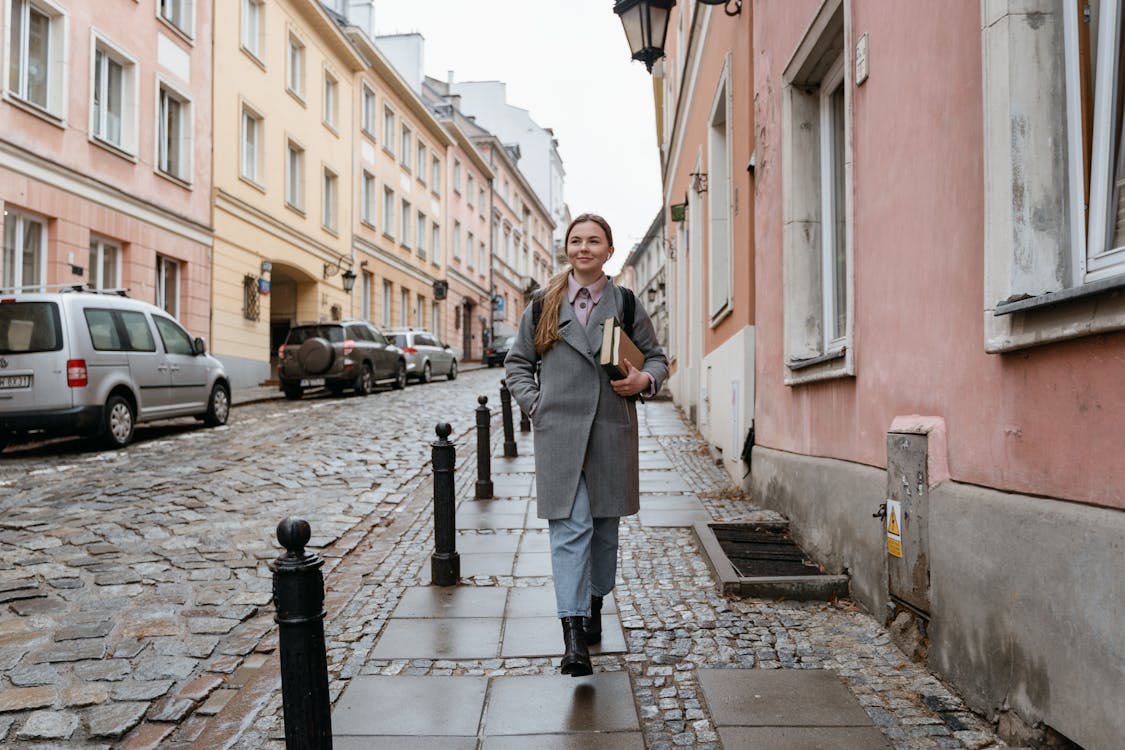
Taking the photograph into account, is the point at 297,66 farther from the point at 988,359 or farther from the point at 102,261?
the point at 988,359

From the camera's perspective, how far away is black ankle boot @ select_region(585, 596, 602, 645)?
163 inches

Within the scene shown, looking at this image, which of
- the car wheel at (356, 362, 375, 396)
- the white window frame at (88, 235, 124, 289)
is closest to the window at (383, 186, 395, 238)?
the car wheel at (356, 362, 375, 396)

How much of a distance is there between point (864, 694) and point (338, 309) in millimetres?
25433

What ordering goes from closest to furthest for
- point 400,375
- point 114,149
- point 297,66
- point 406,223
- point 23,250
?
point 23,250
point 114,149
point 400,375
point 297,66
point 406,223

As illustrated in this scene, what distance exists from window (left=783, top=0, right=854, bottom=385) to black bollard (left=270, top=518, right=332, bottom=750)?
Answer: 4157mm

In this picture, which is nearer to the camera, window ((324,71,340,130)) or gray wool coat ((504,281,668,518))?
gray wool coat ((504,281,668,518))

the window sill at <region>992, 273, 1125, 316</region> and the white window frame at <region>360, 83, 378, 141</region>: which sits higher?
the white window frame at <region>360, 83, 378, 141</region>

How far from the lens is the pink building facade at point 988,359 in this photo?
2639 mm

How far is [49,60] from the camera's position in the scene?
14945 mm

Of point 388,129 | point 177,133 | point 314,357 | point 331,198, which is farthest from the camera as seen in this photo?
point 388,129

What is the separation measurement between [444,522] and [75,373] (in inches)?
276

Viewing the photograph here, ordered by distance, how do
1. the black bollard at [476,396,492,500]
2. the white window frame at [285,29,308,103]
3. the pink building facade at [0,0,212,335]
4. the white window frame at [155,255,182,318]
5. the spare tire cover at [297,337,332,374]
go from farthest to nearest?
the white window frame at [285,29,308,103] → the white window frame at [155,255,182,318] → the spare tire cover at [297,337,332,374] → the pink building facade at [0,0,212,335] → the black bollard at [476,396,492,500]

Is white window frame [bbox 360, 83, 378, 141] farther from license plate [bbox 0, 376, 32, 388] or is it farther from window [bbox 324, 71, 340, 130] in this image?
license plate [bbox 0, 376, 32, 388]

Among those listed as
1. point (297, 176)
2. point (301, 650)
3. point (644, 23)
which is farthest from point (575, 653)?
point (297, 176)
